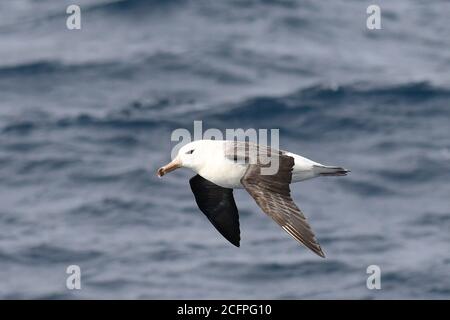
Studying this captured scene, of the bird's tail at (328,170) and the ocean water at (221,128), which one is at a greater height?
the ocean water at (221,128)

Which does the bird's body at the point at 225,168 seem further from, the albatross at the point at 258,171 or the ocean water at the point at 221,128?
the ocean water at the point at 221,128

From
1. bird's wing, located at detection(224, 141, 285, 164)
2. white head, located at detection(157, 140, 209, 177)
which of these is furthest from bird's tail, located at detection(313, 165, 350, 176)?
white head, located at detection(157, 140, 209, 177)

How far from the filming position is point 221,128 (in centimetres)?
2736

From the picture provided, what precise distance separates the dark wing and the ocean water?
710 centimetres

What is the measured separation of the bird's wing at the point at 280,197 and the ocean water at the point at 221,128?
29.1ft

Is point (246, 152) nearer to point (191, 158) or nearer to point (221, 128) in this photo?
point (191, 158)

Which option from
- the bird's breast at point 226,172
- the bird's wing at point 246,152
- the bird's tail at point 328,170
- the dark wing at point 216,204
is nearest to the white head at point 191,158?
the bird's breast at point 226,172

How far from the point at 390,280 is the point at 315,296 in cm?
159

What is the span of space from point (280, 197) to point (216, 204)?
209cm

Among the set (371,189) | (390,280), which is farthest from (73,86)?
(390,280)

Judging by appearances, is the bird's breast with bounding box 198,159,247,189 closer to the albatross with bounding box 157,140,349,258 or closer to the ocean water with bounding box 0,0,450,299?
the albatross with bounding box 157,140,349,258

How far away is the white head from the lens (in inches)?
577

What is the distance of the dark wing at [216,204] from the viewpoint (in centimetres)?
1591

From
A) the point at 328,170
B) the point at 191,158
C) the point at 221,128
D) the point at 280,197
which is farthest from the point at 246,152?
the point at 221,128
